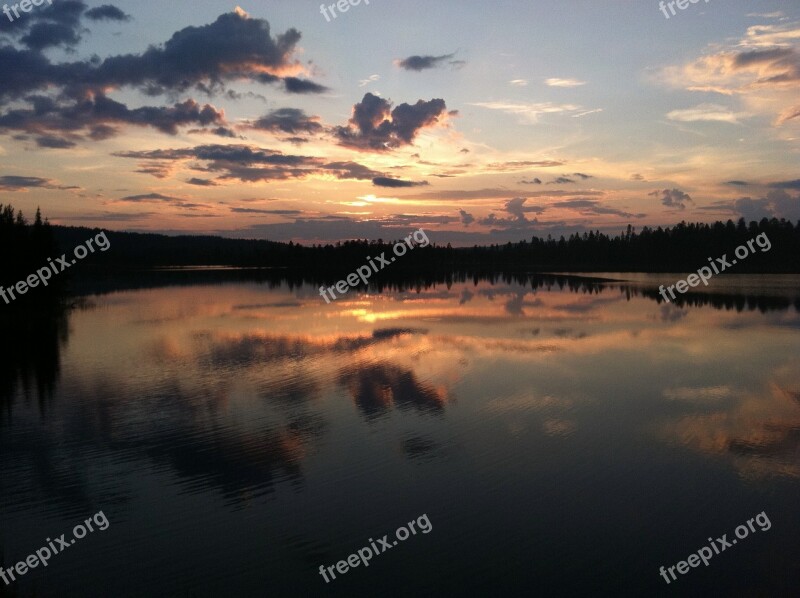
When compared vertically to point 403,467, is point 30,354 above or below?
above

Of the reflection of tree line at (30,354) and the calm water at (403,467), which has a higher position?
the reflection of tree line at (30,354)

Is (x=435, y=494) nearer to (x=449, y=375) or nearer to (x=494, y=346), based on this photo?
(x=449, y=375)

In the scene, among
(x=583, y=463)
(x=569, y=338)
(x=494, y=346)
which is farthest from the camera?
(x=569, y=338)

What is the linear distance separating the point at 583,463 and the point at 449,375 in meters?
9.75

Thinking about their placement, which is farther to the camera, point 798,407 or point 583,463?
point 798,407

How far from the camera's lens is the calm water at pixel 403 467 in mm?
9328

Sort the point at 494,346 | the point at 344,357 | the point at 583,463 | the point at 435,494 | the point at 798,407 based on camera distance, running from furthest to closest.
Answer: the point at 494,346 < the point at 344,357 < the point at 798,407 < the point at 583,463 < the point at 435,494

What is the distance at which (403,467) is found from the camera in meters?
13.5

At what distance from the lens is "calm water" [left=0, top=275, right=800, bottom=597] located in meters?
9.33

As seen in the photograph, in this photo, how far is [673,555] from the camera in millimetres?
9750

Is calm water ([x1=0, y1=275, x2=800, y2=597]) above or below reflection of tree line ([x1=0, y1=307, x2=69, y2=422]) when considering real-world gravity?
below

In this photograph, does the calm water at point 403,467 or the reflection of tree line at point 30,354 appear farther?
the reflection of tree line at point 30,354

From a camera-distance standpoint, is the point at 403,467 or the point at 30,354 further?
the point at 30,354

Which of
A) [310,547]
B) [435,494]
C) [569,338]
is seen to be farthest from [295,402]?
[569,338]
